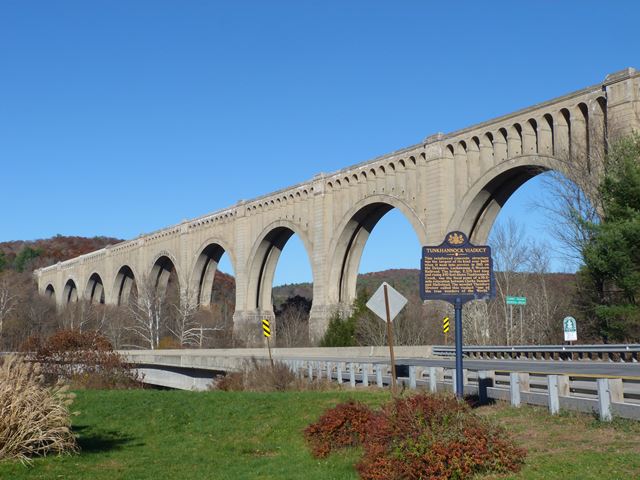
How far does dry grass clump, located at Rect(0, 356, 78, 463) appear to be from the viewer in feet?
40.3

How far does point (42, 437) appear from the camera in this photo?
12.7 m

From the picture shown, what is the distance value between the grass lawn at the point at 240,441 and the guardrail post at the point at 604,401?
181mm

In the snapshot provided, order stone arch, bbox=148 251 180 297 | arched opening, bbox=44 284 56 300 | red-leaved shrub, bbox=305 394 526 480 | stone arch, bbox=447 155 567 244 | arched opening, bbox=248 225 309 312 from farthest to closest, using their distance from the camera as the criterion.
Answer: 1. arched opening, bbox=44 284 56 300
2. stone arch, bbox=148 251 180 297
3. arched opening, bbox=248 225 309 312
4. stone arch, bbox=447 155 567 244
5. red-leaved shrub, bbox=305 394 526 480

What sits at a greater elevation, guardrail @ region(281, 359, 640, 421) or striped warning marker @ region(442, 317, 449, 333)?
striped warning marker @ region(442, 317, 449, 333)

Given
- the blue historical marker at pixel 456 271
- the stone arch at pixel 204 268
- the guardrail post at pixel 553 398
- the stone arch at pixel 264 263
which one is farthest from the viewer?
the stone arch at pixel 204 268

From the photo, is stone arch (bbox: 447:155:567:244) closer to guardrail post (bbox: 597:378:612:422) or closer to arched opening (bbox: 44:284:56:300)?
guardrail post (bbox: 597:378:612:422)

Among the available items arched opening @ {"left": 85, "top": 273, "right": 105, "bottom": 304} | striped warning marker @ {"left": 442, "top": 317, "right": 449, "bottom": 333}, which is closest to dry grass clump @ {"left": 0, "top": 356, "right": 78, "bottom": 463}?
striped warning marker @ {"left": 442, "top": 317, "right": 449, "bottom": 333}

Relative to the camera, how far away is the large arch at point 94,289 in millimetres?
94506

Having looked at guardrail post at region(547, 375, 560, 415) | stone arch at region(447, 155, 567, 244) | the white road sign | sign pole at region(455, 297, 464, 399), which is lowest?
guardrail post at region(547, 375, 560, 415)

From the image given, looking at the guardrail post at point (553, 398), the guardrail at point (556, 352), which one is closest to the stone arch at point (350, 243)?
the guardrail at point (556, 352)

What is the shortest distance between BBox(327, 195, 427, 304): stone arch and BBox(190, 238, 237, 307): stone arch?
55.6ft

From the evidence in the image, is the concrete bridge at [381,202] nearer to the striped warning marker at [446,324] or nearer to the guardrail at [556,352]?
the striped warning marker at [446,324]

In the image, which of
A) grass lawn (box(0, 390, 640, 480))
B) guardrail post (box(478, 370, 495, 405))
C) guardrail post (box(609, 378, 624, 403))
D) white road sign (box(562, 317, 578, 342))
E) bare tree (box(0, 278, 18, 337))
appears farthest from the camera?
bare tree (box(0, 278, 18, 337))

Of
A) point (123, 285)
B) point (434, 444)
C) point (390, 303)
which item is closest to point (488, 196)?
point (390, 303)
